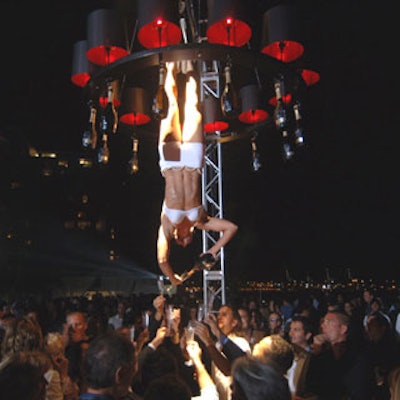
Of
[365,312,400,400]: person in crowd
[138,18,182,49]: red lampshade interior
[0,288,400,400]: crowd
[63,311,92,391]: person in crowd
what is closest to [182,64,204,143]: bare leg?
[138,18,182,49]: red lampshade interior

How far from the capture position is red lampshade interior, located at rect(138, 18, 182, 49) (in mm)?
3441

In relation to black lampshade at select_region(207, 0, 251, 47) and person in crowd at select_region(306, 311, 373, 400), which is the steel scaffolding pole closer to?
person in crowd at select_region(306, 311, 373, 400)

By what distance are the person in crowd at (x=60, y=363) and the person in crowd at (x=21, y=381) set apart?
1.61 m

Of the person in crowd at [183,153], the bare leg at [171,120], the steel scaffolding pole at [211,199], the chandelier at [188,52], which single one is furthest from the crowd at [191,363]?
the steel scaffolding pole at [211,199]

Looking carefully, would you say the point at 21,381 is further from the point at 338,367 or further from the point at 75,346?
the point at 338,367

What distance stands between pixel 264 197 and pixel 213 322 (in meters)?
17.2

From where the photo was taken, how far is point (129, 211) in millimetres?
26125

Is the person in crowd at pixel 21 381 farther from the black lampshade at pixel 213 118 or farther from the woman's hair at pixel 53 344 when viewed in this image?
the black lampshade at pixel 213 118

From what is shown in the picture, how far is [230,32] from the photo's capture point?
11.7ft

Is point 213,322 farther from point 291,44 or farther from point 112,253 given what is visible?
point 112,253

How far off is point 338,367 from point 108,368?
233 centimetres

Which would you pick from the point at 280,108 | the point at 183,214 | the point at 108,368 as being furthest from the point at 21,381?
the point at 280,108

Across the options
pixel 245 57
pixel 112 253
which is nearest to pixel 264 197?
pixel 112 253

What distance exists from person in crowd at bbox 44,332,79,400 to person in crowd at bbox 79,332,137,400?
1.57 meters
